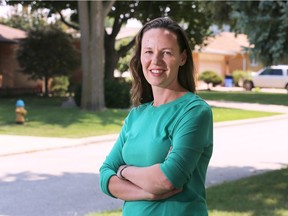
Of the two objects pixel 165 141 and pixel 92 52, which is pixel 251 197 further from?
pixel 92 52

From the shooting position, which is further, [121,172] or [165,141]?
[121,172]

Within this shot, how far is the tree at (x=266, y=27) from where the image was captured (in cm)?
633

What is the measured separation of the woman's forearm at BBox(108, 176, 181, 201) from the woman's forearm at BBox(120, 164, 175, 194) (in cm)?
2

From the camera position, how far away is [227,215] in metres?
5.52

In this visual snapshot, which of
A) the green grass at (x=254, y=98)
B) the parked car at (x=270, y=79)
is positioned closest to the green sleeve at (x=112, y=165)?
the green grass at (x=254, y=98)

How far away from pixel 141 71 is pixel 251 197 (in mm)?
4439

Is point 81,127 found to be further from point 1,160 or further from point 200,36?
point 200,36

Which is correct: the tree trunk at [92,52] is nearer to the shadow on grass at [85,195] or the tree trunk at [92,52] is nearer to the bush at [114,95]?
the bush at [114,95]

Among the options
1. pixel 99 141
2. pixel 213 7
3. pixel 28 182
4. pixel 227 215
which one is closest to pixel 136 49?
pixel 227 215

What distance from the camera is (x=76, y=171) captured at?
8984mm

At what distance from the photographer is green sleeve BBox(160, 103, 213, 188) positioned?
1982 millimetres

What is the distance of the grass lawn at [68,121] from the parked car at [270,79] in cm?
1780

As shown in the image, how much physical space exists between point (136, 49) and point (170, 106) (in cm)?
38

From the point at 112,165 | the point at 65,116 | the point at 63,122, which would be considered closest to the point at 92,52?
the point at 65,116
